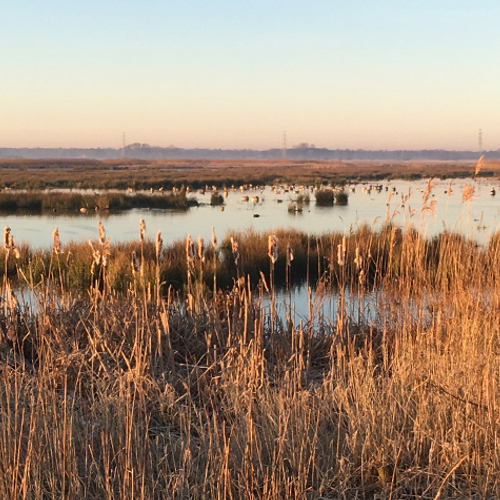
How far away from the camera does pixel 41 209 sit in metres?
24.3

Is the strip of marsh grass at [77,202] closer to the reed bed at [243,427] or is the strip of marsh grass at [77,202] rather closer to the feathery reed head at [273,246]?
the reed bed at [243,427]

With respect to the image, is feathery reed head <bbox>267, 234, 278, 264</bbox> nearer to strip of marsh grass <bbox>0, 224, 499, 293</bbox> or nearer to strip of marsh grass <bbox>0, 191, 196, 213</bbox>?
strip of marsh grass <bbox>0, 224, 499, 293</bbox>

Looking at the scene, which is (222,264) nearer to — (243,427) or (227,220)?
(243,427)

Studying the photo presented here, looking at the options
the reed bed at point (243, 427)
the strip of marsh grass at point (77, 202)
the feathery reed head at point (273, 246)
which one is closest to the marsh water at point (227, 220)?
the strip of marsh grass at point (77, 202)

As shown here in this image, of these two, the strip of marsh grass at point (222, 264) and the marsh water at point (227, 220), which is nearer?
the strip of marsh grass at point (222, 264)

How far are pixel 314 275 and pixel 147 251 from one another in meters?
3.08

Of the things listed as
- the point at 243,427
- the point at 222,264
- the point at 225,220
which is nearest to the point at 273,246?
the point at 243,427

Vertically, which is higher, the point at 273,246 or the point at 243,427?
the point at 273,246

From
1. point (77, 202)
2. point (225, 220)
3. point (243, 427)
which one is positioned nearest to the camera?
point (243, 427)

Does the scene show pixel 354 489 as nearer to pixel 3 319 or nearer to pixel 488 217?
pixel 3 319

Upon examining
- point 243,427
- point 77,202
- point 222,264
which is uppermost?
point 77,202

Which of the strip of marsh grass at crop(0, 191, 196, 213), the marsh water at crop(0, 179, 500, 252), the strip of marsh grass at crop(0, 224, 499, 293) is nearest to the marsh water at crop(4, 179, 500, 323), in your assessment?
the marsh water at crop(0, 179, 500, 252)

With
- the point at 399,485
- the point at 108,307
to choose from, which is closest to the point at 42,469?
the point at 399,485

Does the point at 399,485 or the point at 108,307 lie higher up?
the point at 108,307
